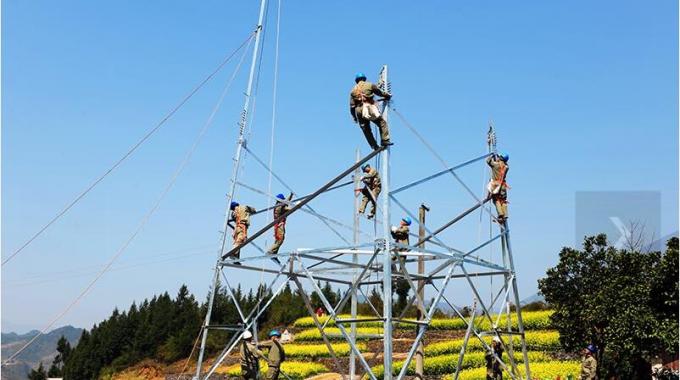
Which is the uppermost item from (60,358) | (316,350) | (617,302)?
(617,302)

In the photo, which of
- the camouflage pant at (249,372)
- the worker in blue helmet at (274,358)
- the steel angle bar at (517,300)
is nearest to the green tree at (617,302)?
the steel angle bar at (517,300)

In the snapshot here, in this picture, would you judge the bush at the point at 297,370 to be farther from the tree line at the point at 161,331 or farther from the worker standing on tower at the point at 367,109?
the worker standing on tower at the point at 367,109

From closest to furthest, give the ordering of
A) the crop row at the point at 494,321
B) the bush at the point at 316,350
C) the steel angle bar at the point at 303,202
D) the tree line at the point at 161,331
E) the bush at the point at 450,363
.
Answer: the steel angle bar at the point at 303,202
the bush at the point at 450,363
the crop row at the point at 494,321
the bush at the point at 316,350
the tree line at the point at 161,331

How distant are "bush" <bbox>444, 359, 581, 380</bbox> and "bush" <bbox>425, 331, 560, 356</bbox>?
6.59 feet

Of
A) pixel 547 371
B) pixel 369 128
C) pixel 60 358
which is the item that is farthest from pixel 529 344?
pixel 60 358

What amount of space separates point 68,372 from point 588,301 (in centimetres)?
2644

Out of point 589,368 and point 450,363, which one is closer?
point 589,368

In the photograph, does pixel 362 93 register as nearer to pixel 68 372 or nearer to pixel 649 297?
pixel 649 297

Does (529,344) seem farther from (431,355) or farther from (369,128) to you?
(369,128)

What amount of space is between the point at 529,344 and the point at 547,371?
396cm

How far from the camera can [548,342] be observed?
69.7 feet

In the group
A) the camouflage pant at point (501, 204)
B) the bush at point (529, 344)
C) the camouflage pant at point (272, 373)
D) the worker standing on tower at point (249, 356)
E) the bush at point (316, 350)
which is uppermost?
the camouflage pant at point (501, 204)

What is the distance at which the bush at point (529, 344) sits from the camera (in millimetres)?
21219

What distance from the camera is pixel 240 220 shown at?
1152 centimetres
